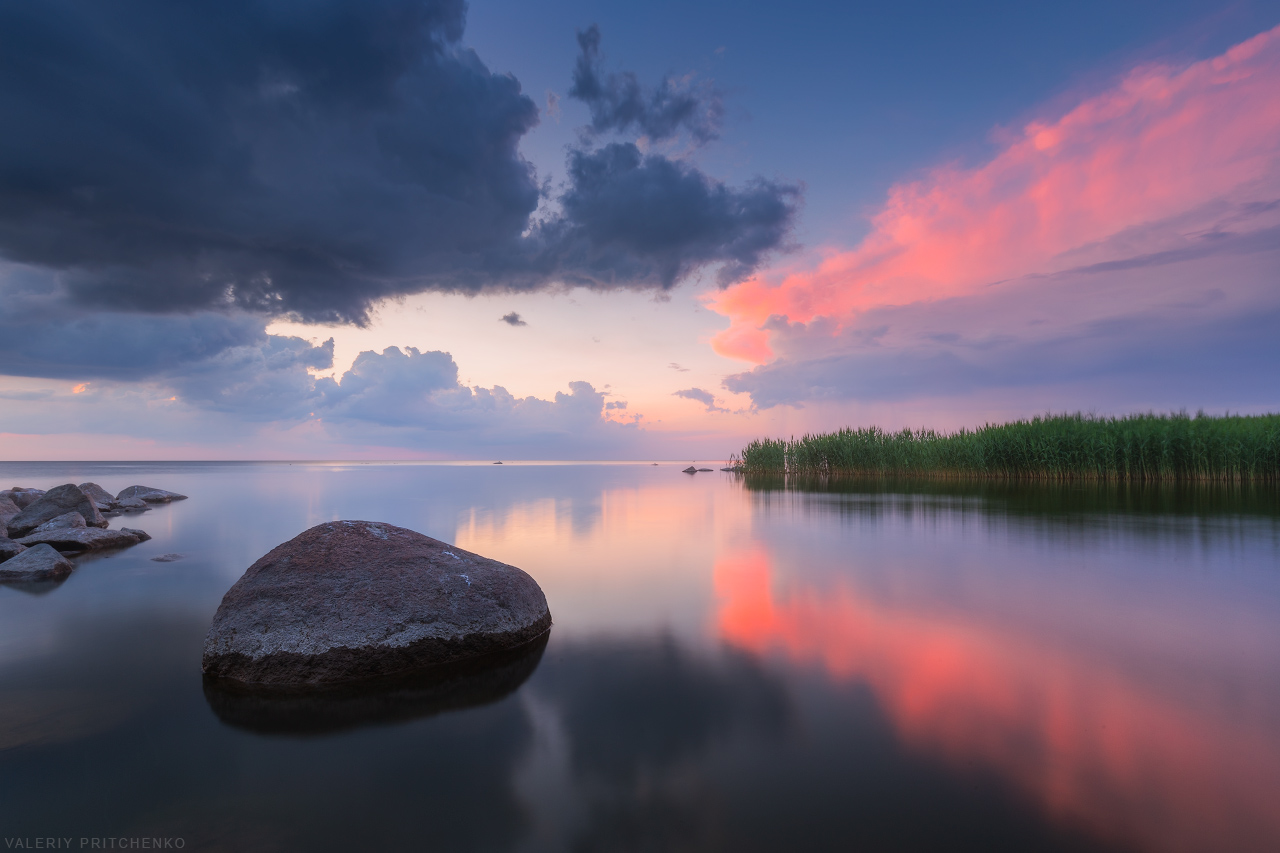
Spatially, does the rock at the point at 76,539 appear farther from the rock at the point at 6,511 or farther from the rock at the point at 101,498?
Answer: the rock at the point at 101,498

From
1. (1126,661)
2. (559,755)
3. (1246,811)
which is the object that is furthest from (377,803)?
(1126,661)

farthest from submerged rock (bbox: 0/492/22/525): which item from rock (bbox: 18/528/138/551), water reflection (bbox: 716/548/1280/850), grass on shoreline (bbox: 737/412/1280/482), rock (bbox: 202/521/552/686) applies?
grass on shoreline (bbox: 737/412/1280/482)

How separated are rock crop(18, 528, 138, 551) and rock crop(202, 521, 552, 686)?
9.28 m

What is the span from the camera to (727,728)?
3.78 meters

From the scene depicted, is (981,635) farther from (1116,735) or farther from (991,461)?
(991,461)

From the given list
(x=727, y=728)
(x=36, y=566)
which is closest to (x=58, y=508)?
(x=36, y=566)

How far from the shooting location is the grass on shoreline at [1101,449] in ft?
81.7

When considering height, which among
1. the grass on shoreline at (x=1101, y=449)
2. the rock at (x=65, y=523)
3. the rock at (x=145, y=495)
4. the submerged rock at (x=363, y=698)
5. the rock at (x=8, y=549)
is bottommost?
the rock at (x=145, y=495)

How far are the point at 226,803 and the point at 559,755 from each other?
192 cm

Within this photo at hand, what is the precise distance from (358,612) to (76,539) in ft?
35.0

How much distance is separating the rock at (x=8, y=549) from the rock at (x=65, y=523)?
197 cm

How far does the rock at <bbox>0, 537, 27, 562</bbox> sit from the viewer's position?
30.4 feet

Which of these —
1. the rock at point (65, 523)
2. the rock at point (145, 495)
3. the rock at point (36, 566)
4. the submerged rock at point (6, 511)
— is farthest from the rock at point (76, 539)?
the rock at point (145, 495)

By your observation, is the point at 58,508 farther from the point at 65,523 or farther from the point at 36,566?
the point at 36,566
